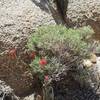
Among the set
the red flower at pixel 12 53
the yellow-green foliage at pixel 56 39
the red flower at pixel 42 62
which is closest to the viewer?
the red flower at pixel 42 62

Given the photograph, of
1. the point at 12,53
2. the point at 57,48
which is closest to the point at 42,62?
the point at 57,48

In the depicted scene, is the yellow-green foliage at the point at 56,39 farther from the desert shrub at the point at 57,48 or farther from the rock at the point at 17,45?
the rock at the point at 17,45

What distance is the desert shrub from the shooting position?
601 centimetres

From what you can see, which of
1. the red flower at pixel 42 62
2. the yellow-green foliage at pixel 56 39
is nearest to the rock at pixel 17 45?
the yellow-green foliage at pixel 56 39

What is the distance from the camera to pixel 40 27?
6520 millimetres

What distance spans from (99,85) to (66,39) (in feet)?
3.36

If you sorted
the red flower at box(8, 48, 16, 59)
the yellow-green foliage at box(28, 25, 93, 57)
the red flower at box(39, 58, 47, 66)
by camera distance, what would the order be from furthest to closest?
the red flower at box(8, 48, 16, 59) → the yellow-green foliage at box(28, 25, 93, 57) → the red flower at box(39, 58, 47, 66)

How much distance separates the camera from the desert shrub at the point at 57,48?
19.7 ft

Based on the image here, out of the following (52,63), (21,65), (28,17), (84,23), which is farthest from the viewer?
(84,23)

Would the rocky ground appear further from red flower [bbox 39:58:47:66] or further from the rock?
red flower [bbox 39:58:47:66]

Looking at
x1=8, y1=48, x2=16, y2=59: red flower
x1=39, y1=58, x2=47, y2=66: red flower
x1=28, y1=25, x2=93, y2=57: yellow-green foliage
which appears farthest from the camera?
x1=8, y1=48, x2=16, y2=59: red flower

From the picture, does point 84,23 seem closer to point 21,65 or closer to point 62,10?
point 62,10

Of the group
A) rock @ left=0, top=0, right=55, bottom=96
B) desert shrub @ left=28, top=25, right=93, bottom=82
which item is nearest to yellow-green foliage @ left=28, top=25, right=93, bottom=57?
desert shrub @ left=28, top=25, right=93, bottom=82

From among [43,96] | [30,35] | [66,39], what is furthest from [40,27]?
[43,96]
